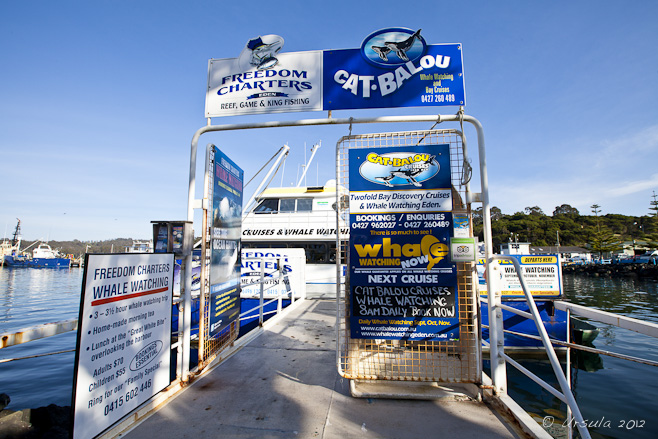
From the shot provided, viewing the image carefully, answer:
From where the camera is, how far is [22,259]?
208 feet

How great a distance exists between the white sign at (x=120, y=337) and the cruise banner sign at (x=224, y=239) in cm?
93

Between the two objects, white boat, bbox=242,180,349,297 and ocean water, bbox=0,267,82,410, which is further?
white boat, bbox=242,180,349,297

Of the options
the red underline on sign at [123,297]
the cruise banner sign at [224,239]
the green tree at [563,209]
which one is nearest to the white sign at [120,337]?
the red underline on sign at [123,297]

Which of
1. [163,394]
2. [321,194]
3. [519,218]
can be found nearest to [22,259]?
[321,194]

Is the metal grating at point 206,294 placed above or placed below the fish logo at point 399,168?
below

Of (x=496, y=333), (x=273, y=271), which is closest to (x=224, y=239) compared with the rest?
(x=496, y=333)

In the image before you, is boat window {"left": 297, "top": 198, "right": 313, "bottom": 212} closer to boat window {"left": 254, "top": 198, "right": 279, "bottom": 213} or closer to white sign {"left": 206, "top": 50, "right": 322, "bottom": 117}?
boat window {"left": 254, "top": 198, "right": 279, "bottom": 213}

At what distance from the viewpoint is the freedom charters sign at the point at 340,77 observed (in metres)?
3.78

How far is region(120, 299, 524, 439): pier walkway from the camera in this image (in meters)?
2.66

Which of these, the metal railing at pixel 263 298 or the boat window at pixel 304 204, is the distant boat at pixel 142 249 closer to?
the metal railing at pixel 263 298

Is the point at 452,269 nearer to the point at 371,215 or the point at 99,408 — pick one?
the point at 371,215

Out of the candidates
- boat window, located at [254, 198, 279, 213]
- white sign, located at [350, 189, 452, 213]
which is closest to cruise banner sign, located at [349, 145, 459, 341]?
white sign, located at [350, 189, 452, 213]

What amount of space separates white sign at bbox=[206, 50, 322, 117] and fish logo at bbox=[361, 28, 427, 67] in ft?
2.12

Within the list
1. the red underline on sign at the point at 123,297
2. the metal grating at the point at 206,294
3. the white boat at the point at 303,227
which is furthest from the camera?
the white boat at the point at 303,227
